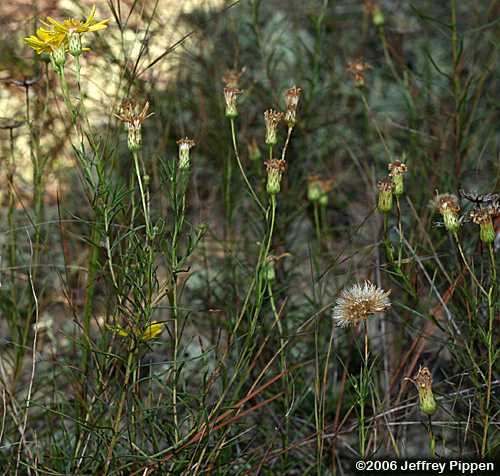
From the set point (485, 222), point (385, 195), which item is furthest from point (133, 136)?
point (485, 222)

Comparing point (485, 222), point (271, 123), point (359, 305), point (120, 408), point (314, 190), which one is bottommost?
point (120, 408)

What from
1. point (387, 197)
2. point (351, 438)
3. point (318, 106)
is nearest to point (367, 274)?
point (351, 438)

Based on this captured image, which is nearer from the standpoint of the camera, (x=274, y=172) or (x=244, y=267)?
(x=274, y=172)

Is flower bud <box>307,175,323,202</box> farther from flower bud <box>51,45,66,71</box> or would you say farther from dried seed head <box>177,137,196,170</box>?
flower bud <box>51,45,66,71</box>

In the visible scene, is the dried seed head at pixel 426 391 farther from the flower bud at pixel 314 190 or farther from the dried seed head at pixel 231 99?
the flower bud at pixel 314 190

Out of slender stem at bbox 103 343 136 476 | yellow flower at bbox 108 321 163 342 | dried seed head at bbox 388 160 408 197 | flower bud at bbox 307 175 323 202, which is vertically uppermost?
flower bud at bbox 307 175 323 202

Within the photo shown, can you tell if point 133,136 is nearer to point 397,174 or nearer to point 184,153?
point 184,153

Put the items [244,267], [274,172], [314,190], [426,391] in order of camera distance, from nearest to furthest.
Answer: [426,391] → [274,172] → [244,267] → [314,190]

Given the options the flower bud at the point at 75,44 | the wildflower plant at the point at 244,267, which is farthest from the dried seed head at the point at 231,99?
the flower bud at the point at 75,44

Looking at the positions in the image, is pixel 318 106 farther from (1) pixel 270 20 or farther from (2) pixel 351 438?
(2) pixel 351 438

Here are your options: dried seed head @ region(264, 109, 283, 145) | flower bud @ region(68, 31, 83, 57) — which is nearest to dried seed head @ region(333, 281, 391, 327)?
dried seed head @ region(264, 109, 283, 145)

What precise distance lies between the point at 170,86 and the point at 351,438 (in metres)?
1.03

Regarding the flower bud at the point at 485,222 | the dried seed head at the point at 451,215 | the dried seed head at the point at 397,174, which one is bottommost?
the flower bud at the point at 485,222

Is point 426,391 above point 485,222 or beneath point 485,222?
beneath
